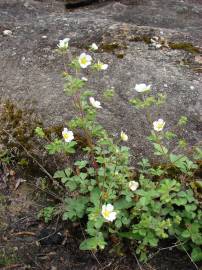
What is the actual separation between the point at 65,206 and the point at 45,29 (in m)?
2.11

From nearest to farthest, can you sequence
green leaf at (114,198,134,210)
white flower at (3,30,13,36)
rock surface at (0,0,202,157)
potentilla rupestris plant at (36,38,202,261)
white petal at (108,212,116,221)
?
white petal at (108,212,116,221) < potentilla rupestris plant at (36,38,202,261) < green leaf at (114,198,134,210) < rock surface at (0,0,202,157) < white flower at (3,30,13,36)

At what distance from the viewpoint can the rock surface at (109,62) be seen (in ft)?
11.3

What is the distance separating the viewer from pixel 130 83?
369 cm

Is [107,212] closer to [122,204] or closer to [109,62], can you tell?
[122,204]

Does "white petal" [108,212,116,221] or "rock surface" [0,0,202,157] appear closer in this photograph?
"white petal" [108,212,116,221]

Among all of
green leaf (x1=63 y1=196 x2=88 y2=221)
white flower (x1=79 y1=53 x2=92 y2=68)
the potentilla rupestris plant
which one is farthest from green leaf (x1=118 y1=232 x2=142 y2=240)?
white flower (x1=79 y1=53 x2=92 y2=68)

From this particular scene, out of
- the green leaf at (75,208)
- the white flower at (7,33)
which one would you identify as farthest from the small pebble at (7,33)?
the green leaf at (75,208)

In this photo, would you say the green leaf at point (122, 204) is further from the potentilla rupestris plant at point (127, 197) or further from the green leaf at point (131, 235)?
the green leaf at point (131, 235)

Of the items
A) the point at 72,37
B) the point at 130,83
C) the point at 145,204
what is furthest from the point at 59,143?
the point at 72,37

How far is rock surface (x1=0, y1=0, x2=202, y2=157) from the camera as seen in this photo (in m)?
3.44

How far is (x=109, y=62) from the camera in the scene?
3.91 meters

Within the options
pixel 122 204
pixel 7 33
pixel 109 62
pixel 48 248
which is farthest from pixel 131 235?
pixel 7 33

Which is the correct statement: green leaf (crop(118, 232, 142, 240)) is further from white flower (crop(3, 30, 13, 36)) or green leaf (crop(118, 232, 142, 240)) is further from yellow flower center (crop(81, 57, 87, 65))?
white flower (crop(3, 30, 13, 36))

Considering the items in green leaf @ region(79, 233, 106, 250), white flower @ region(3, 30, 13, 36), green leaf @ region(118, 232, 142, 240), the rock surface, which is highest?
white flower @ region(3, 30, 13, 36)
